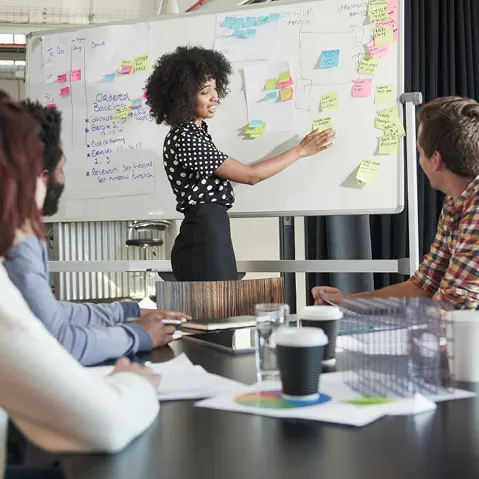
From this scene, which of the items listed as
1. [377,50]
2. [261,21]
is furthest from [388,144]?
[261,21]

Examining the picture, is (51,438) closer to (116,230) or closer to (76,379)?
(76,379)

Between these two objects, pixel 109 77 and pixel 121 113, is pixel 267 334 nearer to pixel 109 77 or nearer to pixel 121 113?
pixel 121 113

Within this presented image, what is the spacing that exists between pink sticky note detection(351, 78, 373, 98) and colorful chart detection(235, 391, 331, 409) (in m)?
2.14

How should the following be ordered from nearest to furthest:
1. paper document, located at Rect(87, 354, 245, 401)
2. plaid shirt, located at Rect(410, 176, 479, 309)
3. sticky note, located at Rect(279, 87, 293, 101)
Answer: paper document, located at Rect(87, 354, 245, 401) → plaid shirt, located at Rect(410, 176, 479, 309) → sticky note, located at Rect(279, 87, 293, 101)

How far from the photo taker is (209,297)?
1.95 meters

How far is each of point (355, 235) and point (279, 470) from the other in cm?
303

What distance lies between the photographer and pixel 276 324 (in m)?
1.06

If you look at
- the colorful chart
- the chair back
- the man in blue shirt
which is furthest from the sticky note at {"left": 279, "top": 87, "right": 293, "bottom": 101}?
the colorful chart

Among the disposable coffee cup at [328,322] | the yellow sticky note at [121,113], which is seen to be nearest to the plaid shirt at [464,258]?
the disposable coffee cup at [328,322]

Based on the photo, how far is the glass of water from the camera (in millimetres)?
979

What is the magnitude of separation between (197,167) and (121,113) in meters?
0.82

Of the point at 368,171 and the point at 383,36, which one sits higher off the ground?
the point at 383,36

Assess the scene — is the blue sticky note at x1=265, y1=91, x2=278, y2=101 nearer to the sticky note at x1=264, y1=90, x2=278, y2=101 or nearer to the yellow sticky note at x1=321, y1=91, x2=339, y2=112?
the sticky note at x1=264, y1=90, x2=278, y2=101

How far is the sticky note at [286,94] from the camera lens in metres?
2.93
